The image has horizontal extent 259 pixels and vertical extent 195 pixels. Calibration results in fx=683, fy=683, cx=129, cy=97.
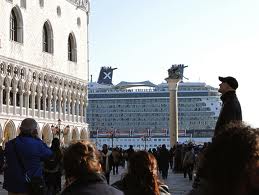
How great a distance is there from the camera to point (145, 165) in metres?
4.32

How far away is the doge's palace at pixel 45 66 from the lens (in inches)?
1620

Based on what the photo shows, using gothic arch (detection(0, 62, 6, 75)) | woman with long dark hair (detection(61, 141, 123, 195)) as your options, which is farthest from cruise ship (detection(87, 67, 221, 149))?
woman with long dark hair (detection(61, 141, 123, 195))

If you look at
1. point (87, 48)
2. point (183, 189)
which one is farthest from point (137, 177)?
point (87, 48)

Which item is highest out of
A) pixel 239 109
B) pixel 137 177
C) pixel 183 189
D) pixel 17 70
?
pixel 17 70

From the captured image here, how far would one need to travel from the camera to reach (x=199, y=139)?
92875mm

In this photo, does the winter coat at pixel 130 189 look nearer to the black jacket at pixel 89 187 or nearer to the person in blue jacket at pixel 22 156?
the black jacket at pixel 89 187

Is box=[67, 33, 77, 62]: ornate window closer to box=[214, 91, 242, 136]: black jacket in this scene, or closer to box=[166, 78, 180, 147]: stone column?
box=[166, 78, 180, 147]: stone column

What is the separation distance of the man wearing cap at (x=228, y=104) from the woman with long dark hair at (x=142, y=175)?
93 cm

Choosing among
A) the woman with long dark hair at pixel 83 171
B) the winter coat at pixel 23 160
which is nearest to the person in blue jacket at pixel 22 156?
the winter coat at pixel 23 160

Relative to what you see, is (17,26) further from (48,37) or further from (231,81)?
(231,81)

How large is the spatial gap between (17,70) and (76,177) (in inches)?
1560

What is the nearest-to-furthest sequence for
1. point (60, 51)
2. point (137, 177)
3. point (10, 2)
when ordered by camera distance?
1. point (137, 177)
2. point (10, 2)
3. point (60, 51)

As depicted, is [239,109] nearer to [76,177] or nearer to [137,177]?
[137,177]

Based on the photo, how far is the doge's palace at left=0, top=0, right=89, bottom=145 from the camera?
135 ft
